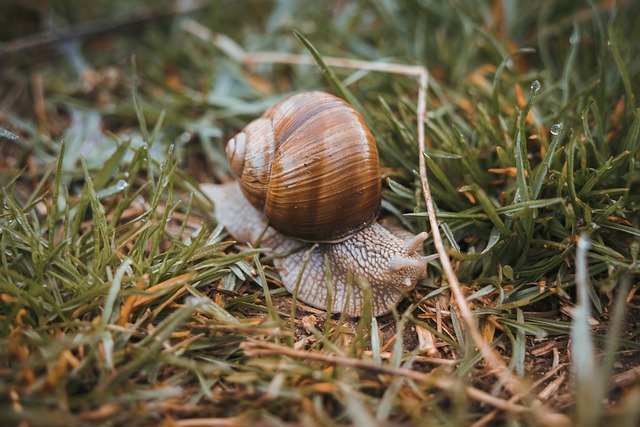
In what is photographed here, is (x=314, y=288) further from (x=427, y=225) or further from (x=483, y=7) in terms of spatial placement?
(x=483, y=7)

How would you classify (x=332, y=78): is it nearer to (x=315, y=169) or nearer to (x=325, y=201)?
(x=315, y=169)

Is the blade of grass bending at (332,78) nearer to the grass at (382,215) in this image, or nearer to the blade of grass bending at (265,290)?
the grass at (382,215)

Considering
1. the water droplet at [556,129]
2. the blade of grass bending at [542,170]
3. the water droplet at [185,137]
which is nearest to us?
the blade of grass bending at [542,170]

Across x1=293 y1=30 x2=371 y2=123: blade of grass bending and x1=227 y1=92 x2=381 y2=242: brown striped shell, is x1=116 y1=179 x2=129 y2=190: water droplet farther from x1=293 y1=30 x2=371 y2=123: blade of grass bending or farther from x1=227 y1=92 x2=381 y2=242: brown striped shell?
→ x1=293 y1=30 x2=371 y2=123: blade of grass bending

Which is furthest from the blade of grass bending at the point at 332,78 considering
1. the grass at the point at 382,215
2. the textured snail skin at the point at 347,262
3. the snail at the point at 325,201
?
the textured snail skin at the point at 347,262

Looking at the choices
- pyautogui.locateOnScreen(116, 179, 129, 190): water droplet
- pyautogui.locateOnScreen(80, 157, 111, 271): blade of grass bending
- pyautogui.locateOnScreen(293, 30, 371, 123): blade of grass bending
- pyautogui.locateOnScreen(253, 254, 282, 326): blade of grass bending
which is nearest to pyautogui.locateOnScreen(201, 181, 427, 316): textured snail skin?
pyautogui.locateOnScreen(253, 254, 282, 326): blade of grass bending
